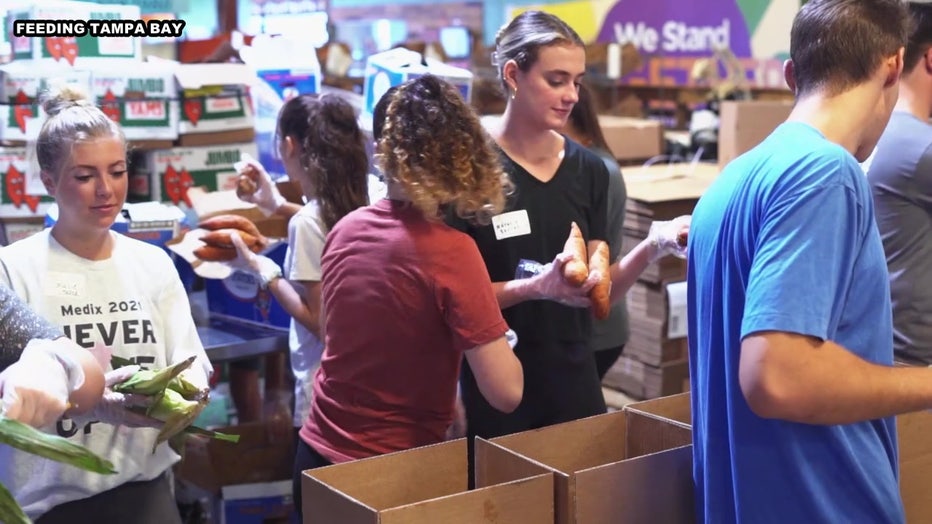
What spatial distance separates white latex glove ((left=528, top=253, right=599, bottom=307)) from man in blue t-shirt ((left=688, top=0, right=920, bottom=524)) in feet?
1.62

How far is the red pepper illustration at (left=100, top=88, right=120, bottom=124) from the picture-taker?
3471 mm

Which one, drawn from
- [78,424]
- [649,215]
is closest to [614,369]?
[649,215]

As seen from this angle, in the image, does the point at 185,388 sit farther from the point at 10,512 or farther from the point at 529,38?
the point at 529,38

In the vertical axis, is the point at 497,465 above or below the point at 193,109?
below

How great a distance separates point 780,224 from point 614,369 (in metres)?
2.84

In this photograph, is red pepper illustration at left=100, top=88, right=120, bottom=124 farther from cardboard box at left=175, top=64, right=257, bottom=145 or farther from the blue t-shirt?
the blue t-shirt

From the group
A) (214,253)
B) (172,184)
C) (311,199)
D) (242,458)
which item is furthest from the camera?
(172,184)

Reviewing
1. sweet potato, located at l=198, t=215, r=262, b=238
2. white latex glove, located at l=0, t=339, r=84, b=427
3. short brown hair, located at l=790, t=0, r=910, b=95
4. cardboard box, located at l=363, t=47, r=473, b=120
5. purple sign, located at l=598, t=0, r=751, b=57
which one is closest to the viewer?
white latex glove, located at l=0, t=339, r=84, b=427

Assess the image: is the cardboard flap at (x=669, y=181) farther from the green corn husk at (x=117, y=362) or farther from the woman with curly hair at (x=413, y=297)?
Answer: the green corn husk at (x=117, y=362)

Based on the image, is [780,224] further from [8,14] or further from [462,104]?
[8,14]

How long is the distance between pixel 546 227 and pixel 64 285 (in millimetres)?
1026

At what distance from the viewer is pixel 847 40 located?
151cm

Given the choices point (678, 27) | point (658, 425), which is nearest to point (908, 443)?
point (658, 425)

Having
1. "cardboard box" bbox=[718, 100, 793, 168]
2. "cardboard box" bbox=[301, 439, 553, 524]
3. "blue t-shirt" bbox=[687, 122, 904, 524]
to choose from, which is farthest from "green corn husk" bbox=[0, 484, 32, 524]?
"cardboard box" bbox=[718, 100, 793, 168]
